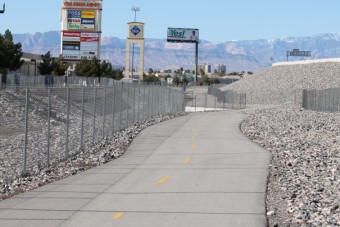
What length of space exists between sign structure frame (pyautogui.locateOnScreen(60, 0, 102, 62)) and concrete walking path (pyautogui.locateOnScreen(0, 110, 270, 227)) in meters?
108

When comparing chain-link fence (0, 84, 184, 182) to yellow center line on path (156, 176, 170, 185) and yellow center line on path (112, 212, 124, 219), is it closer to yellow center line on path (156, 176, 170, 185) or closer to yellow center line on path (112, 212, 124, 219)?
yellow center line on path (156, 176, 170, 185)

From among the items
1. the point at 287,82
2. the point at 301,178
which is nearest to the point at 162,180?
the point at 301,178

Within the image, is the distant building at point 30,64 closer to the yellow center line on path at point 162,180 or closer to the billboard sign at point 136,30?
the billboard sign at point 136,30

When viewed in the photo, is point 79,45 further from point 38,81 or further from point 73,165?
point 73,165

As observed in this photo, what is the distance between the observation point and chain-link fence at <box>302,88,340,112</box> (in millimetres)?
79938

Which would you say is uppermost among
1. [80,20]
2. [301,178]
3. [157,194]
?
[80,20]

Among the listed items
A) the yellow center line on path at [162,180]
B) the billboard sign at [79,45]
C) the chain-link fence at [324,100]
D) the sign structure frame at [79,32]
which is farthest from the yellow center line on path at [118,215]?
the billboard sign at [79,45]

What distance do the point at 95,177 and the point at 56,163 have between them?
359 cm

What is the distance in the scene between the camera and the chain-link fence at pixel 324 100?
7994 cm

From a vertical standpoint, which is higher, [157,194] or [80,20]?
[80,20]

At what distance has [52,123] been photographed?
2406cm

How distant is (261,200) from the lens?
13.9m

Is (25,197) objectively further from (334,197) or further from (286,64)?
(286,64)

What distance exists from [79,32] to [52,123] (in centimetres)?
10931
